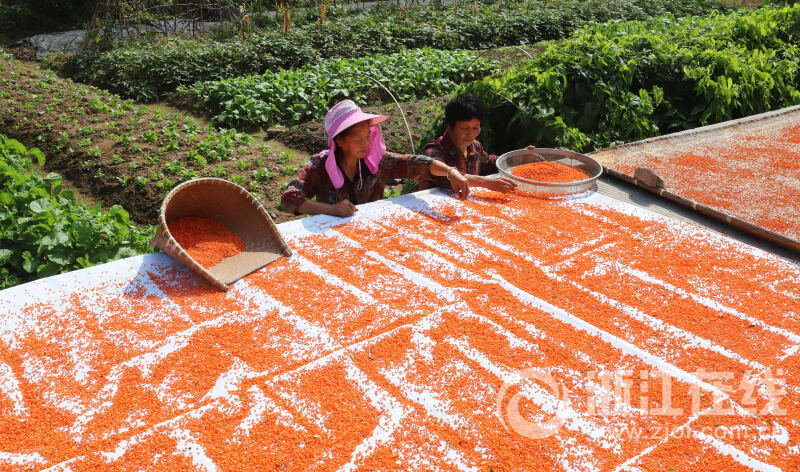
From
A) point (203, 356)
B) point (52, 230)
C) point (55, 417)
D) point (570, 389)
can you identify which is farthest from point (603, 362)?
point (52, 230)

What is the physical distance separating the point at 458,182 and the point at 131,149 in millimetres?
3917

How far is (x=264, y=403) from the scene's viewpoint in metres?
2.04

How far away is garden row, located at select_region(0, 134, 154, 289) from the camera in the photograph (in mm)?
3453

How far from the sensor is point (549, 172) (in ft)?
12.7

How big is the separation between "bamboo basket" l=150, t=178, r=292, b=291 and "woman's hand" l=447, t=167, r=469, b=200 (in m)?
1.10

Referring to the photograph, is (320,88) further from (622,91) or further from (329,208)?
(329,208)

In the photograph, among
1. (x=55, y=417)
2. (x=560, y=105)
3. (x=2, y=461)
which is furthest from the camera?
(x=560, y=105)

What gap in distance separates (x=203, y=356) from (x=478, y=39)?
36.8ft

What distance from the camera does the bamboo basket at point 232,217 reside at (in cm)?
277

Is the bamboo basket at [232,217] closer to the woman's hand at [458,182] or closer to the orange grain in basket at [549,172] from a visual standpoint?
the woman's hand at [458,182]

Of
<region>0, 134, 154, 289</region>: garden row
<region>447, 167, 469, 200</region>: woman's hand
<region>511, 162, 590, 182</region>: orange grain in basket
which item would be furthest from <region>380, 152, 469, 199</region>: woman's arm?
<region>0, 134, 154, 289</region>: garden row

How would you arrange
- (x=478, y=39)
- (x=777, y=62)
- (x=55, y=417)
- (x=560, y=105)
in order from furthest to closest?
(x=478, y=39)
(x=777, y=62)
(x=560, y=105)
(x=55, y=417)

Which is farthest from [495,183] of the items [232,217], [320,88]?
[320,88]

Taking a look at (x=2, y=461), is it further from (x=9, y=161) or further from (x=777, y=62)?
(x=777, y=62)
